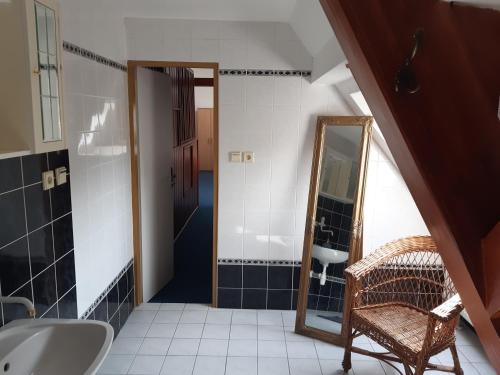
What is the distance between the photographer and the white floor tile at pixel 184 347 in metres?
2.60

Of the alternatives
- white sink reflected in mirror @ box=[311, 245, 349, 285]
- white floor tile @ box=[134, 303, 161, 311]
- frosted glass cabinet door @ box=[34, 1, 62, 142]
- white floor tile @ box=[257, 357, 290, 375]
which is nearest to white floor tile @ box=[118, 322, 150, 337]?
white floor tile @ box=[134, 303, 161, 311]

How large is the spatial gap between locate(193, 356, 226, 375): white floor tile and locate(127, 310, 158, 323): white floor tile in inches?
26.0

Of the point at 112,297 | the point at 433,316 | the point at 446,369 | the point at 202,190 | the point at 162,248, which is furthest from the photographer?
the point at 202,190

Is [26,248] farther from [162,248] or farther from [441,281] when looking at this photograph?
[441,281]

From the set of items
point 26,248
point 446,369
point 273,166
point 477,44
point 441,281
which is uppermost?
point 477,44

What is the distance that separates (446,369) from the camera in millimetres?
2145

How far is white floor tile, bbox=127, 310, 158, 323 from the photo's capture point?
299cm

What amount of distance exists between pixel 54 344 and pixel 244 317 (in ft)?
5.87

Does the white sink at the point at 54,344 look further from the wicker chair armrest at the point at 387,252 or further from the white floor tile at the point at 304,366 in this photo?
the wicker chair armrest at the point at 387,252

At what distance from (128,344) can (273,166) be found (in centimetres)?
165

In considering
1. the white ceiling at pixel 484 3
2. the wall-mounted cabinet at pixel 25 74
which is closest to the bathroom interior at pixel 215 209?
the wall-mounted cabinet at pixel 25 74

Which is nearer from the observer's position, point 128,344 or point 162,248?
point 128,344

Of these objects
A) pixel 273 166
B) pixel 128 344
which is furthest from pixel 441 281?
pixel 128 344

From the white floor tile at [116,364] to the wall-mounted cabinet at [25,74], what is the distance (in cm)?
159
